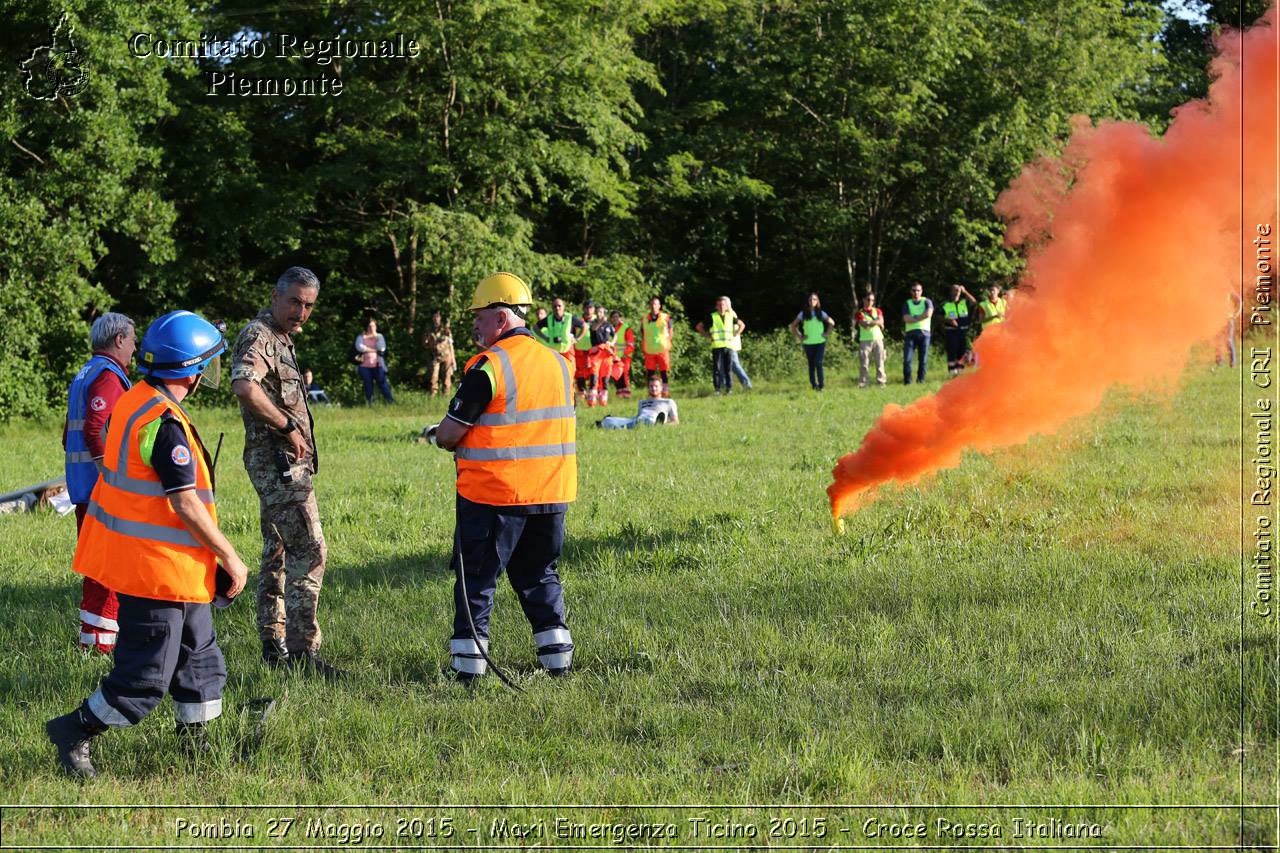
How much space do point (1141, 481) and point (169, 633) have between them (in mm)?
8777

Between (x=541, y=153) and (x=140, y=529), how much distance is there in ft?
78.1

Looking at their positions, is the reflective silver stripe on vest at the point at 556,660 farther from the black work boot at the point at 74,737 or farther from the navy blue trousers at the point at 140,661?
the black work boot at the point at 74,737

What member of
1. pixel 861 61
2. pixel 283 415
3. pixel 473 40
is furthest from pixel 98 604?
pixel 861 61

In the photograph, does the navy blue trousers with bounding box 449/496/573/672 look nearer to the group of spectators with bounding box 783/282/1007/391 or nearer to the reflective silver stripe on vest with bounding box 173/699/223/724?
the reflective silver stripe on vest with bounding box 173/699/223/724

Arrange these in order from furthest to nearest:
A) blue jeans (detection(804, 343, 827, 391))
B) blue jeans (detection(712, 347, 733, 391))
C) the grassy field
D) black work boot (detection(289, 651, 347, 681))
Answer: blue jeans (detection(712, 347, 733, 391)) < blue jeans (detection(804, 343, 827, 391)) < black work boot (detection(289, 651, 347, 681)) < the grassy field

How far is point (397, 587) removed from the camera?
27.6 ft

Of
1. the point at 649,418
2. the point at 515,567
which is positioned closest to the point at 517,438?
the point at 515,567

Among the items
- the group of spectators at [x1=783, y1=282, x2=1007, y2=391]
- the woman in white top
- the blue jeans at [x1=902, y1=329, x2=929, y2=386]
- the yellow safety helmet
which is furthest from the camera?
the woman in white top

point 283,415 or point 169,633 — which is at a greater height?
point 283,415

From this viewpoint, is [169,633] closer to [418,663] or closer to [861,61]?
[418,663]

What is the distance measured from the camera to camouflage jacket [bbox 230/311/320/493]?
20.9 feet

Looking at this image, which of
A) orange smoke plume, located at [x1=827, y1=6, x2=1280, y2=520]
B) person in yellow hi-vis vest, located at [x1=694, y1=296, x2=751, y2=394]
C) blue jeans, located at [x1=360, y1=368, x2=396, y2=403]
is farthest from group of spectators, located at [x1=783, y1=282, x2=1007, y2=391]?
orange smoke plume, located at [x1=827, y1=6, x2=1280, y2=520]

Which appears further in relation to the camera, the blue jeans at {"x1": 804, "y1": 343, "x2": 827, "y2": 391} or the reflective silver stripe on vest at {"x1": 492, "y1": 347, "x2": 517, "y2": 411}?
the blue jeans at {"x1": 804, "y1": 343, "x2": 827, "y2": 391}

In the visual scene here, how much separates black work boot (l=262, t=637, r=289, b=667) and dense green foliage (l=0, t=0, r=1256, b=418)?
19.6 meters
